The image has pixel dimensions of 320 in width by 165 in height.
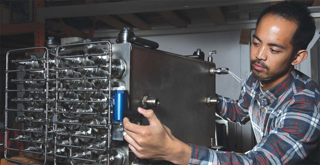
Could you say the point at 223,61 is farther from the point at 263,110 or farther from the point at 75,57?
the point at 75,57

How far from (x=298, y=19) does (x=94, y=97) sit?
0.75 meters

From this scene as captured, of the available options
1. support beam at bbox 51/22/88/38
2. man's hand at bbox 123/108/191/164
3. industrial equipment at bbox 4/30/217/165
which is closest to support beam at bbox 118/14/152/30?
support beam at bbox 51/22/88/38

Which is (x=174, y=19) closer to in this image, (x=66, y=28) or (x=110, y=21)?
(x=110, y=21)

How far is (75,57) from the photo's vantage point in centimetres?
89

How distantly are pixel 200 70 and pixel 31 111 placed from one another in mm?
742

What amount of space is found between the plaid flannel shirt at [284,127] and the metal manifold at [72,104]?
0.95 feet

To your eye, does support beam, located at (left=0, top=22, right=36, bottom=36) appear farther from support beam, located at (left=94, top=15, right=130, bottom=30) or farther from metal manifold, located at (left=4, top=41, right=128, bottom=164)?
metal manifold, located at (left=4, top=41, right=128, bottom=164)

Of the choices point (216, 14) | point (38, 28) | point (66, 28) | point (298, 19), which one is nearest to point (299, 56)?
point (298, 19)

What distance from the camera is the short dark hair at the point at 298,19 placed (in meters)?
0.96

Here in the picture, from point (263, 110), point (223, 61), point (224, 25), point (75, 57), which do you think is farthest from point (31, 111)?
point (223, 61)

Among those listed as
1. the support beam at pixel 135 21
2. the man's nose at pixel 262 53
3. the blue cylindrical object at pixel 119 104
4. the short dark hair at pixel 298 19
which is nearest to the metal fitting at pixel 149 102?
the blue cylindrical object at pixel 119 104

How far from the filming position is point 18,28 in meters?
2.10

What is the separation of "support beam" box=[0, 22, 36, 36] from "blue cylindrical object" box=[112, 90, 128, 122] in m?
1.59

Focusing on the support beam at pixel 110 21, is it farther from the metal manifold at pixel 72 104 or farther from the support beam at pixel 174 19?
the metal manifold at pixel 72 104
